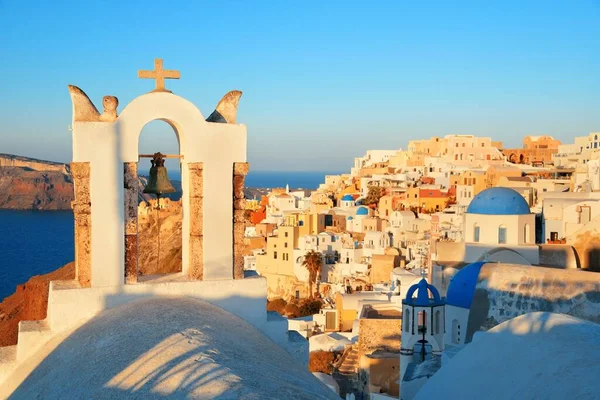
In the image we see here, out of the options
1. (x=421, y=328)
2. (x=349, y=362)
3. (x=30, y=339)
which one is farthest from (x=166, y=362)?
(x=349, y=362)

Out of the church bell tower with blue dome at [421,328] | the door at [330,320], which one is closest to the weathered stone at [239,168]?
the church bell tower with blue dome at [421,328]

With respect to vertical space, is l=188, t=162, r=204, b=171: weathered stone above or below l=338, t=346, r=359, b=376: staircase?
above

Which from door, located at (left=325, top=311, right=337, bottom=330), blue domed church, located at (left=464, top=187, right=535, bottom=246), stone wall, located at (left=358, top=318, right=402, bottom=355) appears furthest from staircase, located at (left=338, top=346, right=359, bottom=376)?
door, located at (left=325, top=311, right=337, bottom=330)

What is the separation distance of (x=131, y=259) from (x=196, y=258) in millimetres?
501

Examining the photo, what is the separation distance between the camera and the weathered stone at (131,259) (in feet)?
19.1

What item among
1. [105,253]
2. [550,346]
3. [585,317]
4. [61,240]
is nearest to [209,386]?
[550,346]

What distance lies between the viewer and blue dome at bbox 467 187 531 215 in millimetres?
18250

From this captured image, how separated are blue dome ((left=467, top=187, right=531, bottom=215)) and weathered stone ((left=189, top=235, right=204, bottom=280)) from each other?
43.6 ft

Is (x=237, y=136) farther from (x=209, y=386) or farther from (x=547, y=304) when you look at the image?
(x=547, y=304)

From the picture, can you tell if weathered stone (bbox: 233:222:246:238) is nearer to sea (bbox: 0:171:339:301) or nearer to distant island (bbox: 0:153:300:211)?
sea (bbox: 0:171:339:301)

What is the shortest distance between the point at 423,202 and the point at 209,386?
42622 millimetres

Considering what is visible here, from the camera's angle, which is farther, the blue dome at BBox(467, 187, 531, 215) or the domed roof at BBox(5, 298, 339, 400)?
the blue dome at BBox(467, 187, 531, 215)

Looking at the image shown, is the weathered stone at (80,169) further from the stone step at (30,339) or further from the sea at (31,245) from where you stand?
the sea at (31,245)

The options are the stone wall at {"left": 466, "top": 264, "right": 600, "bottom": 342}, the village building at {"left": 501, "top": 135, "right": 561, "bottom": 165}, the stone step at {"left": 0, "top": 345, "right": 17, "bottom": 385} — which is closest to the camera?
the stone step at {"left": 0, "top": 345, "right": 17, "bottom": 385}
